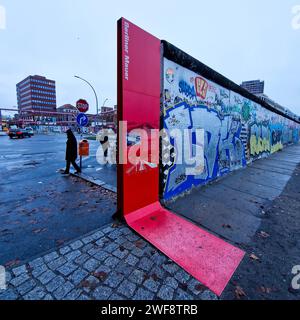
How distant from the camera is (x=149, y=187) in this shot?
3.77 meters

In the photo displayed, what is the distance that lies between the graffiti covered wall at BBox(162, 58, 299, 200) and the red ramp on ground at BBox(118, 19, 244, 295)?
479 millimetres

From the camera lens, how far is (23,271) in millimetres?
2121

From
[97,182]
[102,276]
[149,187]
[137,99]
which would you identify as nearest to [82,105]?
[97,182]

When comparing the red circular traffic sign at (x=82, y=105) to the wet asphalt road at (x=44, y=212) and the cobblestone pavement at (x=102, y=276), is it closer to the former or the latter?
the wet asphalt road at (x=44, y=212)

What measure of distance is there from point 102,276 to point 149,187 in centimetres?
195

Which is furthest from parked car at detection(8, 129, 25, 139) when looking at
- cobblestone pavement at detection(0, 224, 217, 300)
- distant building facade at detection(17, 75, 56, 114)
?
distant building facade at detection(17, 75, 56, 114)

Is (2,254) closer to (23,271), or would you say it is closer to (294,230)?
(23,271)

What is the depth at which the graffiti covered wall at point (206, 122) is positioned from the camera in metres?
4.17

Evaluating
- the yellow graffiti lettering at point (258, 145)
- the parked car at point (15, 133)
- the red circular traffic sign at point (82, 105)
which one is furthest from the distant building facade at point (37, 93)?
the yellow graffiti lettering at point (258, 145)

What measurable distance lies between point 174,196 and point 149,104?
2429mm

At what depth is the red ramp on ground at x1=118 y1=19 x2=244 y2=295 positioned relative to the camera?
2514 mm

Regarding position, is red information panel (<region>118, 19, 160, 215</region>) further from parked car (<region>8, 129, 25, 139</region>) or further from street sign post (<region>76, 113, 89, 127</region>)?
parked car (<region>8, 129, 25, 139</region>)
